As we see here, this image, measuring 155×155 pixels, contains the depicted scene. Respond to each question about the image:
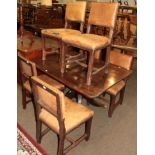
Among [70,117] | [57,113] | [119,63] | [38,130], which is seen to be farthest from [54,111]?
[119,63]

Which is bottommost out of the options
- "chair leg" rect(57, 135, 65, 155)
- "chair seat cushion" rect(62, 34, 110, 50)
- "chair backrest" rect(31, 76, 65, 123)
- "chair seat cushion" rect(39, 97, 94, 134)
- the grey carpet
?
the grey carpet

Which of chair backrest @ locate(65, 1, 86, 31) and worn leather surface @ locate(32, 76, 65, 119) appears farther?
chair backrest @ locate(65, 1, 86, 31)

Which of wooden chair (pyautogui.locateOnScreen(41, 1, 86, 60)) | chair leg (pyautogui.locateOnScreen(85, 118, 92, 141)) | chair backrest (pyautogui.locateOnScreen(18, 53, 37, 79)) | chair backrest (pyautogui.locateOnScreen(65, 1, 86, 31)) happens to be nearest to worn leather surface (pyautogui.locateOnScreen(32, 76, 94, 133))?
chair leg (pyautogui.locateOnScreen(85, 118, 92, 141))

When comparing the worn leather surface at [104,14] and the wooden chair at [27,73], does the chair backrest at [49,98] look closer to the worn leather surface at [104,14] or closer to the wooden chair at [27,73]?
the wooden chair at [27,73]

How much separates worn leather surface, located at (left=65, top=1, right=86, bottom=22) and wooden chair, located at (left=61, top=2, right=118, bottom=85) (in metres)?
0.19

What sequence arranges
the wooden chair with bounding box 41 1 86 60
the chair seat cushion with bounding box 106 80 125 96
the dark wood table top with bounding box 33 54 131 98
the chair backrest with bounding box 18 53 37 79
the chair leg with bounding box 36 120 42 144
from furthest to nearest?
the chair seat cushion with bounding box 106 80 125 96 < the wooden chair with bounding box 41 1 86 60 < the chair backrest with bounding box 18 53 37 79 < the chair leg with bounding box 36 120 42 144 < the dark wood table top with bounding box 33 54 131 98

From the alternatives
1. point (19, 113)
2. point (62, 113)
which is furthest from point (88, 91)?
point (19, 113)

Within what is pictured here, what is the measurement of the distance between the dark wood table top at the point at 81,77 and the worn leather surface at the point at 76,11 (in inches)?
24.4

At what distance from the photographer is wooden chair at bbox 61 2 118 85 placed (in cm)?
228

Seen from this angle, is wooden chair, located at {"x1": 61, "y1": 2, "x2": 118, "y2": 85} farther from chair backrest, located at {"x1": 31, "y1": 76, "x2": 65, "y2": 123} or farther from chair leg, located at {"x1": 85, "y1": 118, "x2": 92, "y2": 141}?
chair backrest, located at {"x1": 31, "y1": 76, "x2": 65, "y2": 123}

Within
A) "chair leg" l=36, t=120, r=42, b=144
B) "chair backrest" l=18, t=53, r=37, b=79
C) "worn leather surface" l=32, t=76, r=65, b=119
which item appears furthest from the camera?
"chair backrest" l=18, t=53, r=37, b=79

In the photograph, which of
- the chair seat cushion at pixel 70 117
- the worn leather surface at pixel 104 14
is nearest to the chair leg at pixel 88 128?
the chair seat cushion at pixel 70 117

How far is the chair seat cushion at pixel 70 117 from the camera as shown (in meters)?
2.09
